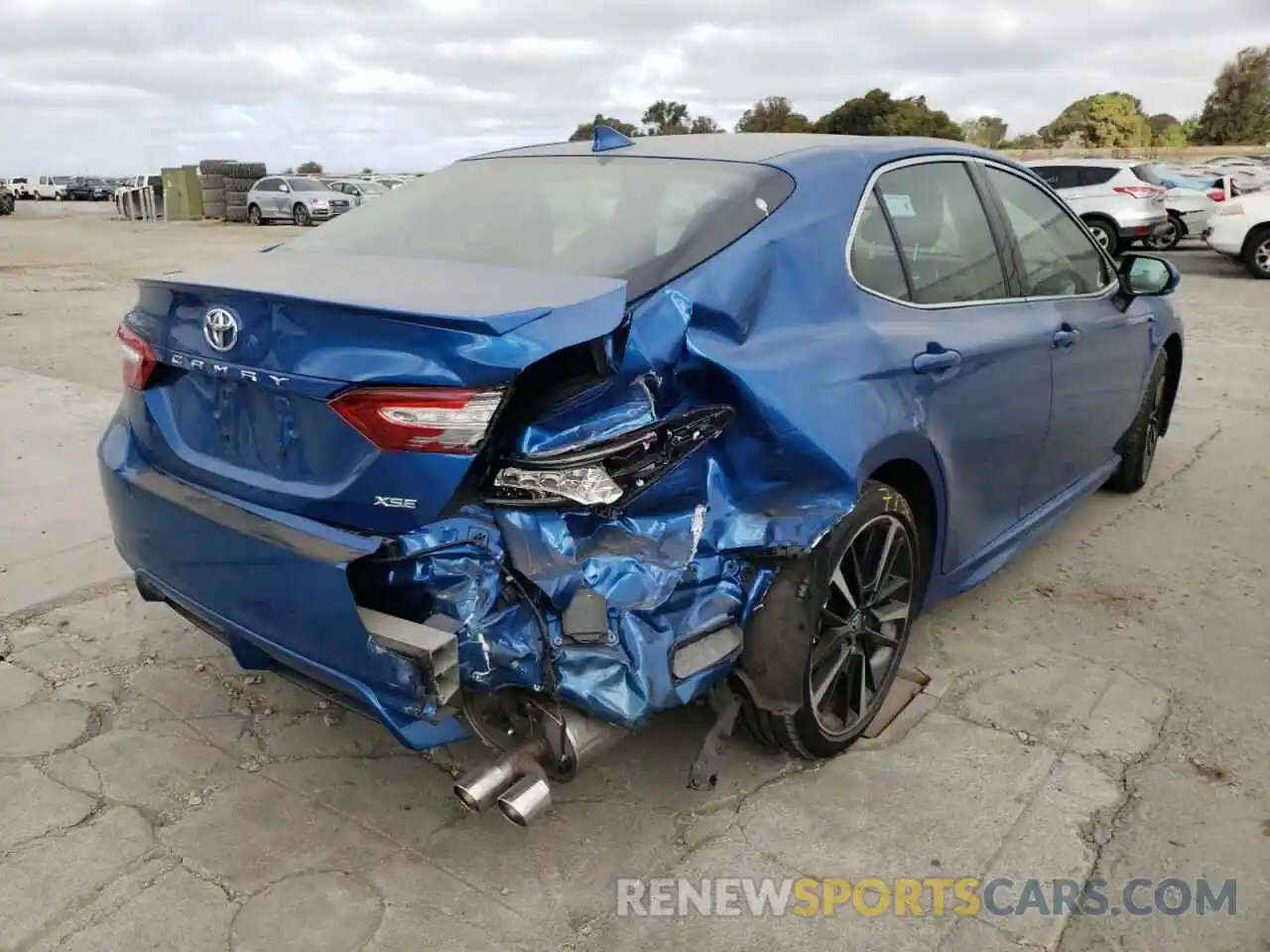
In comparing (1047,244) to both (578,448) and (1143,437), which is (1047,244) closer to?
(1143,437)

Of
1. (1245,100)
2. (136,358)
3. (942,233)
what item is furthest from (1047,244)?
(1245,100)

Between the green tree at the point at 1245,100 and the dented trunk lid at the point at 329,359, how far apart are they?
74185mm

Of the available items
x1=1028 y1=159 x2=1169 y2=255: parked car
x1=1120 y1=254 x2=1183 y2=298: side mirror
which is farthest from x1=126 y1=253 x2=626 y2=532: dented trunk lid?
x1=1028 y1=159 x2=1169 y2=255: parked car

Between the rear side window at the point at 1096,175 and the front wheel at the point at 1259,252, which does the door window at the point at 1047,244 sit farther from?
the rear side window at the point at 1096,175

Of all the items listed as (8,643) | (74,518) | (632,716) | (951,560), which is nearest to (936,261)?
(951,560)

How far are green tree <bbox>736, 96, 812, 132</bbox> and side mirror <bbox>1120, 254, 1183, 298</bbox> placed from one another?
38685 millimetres

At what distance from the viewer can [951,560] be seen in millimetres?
3299

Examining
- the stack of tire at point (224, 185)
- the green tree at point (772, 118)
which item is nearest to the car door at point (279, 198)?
the stack of tire at point (224, 185)

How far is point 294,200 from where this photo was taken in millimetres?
30078

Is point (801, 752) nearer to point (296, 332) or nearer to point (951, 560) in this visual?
point (951, 560)

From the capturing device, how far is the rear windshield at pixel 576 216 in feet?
8.54

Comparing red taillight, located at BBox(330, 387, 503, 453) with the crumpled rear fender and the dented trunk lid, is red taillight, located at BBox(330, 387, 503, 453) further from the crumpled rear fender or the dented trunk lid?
the crumpled rear fender

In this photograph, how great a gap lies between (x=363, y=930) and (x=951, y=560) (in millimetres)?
2067

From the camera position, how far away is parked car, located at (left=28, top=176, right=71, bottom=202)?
182ft
